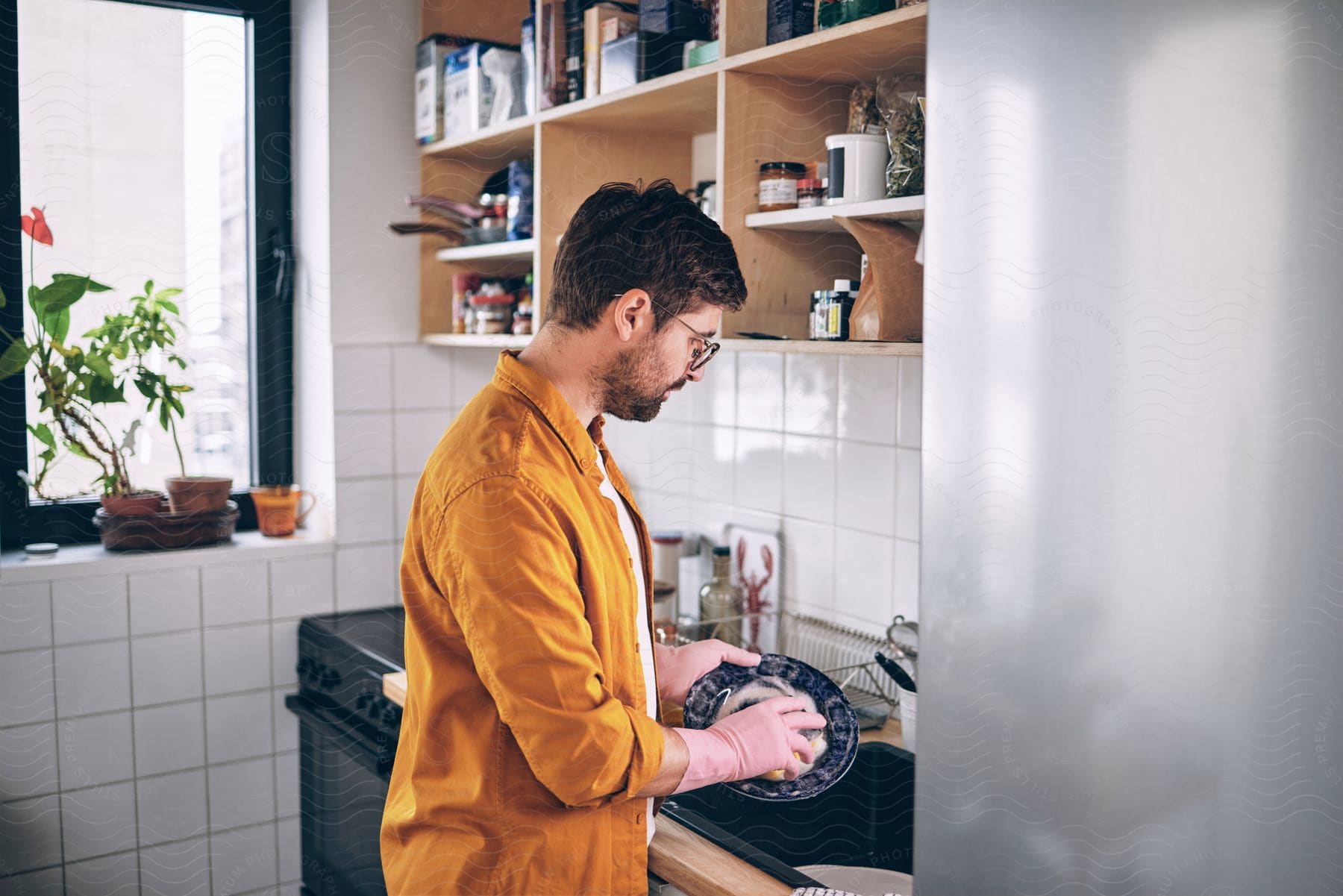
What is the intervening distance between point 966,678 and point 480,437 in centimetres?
48

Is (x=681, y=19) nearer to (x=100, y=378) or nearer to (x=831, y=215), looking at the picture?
(x=831, y=215)

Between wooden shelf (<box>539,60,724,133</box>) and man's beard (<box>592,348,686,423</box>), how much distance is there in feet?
1.88

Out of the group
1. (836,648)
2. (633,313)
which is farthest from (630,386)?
(836,648)

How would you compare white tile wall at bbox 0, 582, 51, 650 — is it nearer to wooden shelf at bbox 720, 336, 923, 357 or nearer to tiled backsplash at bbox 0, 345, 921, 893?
tiled backsplash at bbox 0, 345, 921, 893

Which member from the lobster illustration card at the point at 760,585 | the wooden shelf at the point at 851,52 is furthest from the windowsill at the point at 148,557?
A: the wooden shelf at the point at 851,52

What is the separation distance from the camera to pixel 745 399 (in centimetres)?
196

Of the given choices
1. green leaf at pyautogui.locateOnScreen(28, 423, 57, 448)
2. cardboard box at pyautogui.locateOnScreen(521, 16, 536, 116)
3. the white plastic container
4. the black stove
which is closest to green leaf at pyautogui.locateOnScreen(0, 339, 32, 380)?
green leaf at pyautogui.locateOnScreen(28, 423, 57, 448)

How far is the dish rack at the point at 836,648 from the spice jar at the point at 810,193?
615mm

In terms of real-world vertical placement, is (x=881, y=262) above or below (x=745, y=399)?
above

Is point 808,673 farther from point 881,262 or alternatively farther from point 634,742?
point 881,262

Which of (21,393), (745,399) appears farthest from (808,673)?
(21,393)

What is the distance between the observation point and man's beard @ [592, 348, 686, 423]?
1.10m

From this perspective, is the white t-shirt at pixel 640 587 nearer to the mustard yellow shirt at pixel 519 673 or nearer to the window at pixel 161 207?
the mustard yellow shirt at pixel 519 673

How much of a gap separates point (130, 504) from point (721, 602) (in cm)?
110
